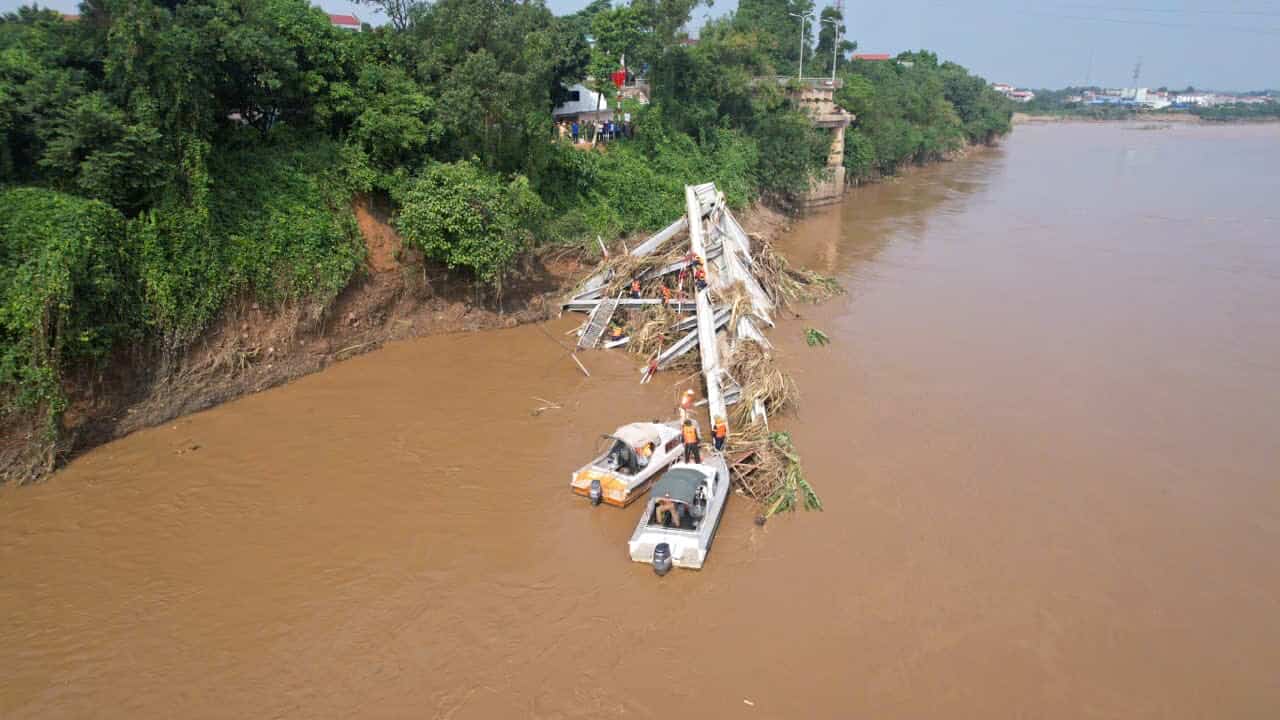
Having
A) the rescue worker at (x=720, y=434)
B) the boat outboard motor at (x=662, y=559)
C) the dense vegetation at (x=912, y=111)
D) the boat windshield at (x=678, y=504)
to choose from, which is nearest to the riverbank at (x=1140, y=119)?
the dense vegetation at (x=912, y=111)

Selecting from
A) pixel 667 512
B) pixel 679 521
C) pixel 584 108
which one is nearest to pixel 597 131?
pixel 584 108

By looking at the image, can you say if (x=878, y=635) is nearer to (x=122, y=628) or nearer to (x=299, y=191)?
(x=122, y=628)

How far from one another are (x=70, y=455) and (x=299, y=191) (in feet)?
23.4

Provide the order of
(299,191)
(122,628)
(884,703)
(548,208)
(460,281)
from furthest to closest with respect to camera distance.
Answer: (548,208) → (460,281) → (299,191) → (122,628) → (884,703)

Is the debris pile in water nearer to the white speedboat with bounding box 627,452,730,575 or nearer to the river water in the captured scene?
the river water

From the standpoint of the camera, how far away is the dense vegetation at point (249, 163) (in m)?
12.8

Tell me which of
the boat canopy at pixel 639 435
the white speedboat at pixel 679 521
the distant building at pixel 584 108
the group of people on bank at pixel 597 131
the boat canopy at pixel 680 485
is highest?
the distant building at pixel 584 108

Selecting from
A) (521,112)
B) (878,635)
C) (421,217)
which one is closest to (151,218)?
(421,217)

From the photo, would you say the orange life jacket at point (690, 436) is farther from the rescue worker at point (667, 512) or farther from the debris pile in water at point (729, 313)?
the rescue worker at point (667, 512)

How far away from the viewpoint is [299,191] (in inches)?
671

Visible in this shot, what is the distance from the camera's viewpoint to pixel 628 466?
39.8 feet

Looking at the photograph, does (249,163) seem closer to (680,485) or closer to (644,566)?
(680,485)

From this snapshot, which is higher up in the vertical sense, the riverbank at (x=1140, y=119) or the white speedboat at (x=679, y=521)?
the riverbank at (x=1140, y=119)

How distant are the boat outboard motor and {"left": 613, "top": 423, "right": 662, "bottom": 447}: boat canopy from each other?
6.96ft
